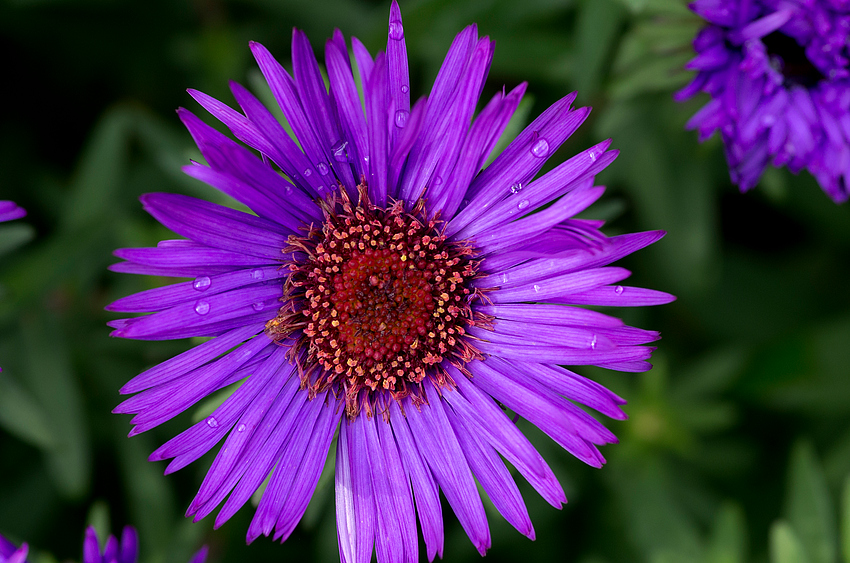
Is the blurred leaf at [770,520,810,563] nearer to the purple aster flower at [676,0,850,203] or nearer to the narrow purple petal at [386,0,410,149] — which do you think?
the purple aster flower at [676,0,850,203]

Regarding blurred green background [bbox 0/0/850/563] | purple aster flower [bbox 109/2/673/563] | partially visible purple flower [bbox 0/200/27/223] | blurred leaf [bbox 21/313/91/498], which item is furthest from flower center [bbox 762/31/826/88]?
blurred leaf [bbox 21/313/91/498]

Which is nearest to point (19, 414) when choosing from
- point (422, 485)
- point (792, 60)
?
point (422, 485)

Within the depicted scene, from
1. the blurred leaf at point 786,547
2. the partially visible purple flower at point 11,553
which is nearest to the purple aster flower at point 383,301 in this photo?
the partially visible purple flower at point 11,553

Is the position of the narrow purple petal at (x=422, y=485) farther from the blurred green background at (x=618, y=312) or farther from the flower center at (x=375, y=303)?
the blurred green background at (x=618, y=312)

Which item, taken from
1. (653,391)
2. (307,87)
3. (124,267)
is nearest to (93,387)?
(124,267)

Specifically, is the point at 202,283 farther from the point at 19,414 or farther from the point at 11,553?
the point at 19,414

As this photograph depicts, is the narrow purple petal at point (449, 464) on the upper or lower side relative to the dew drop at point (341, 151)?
lower
